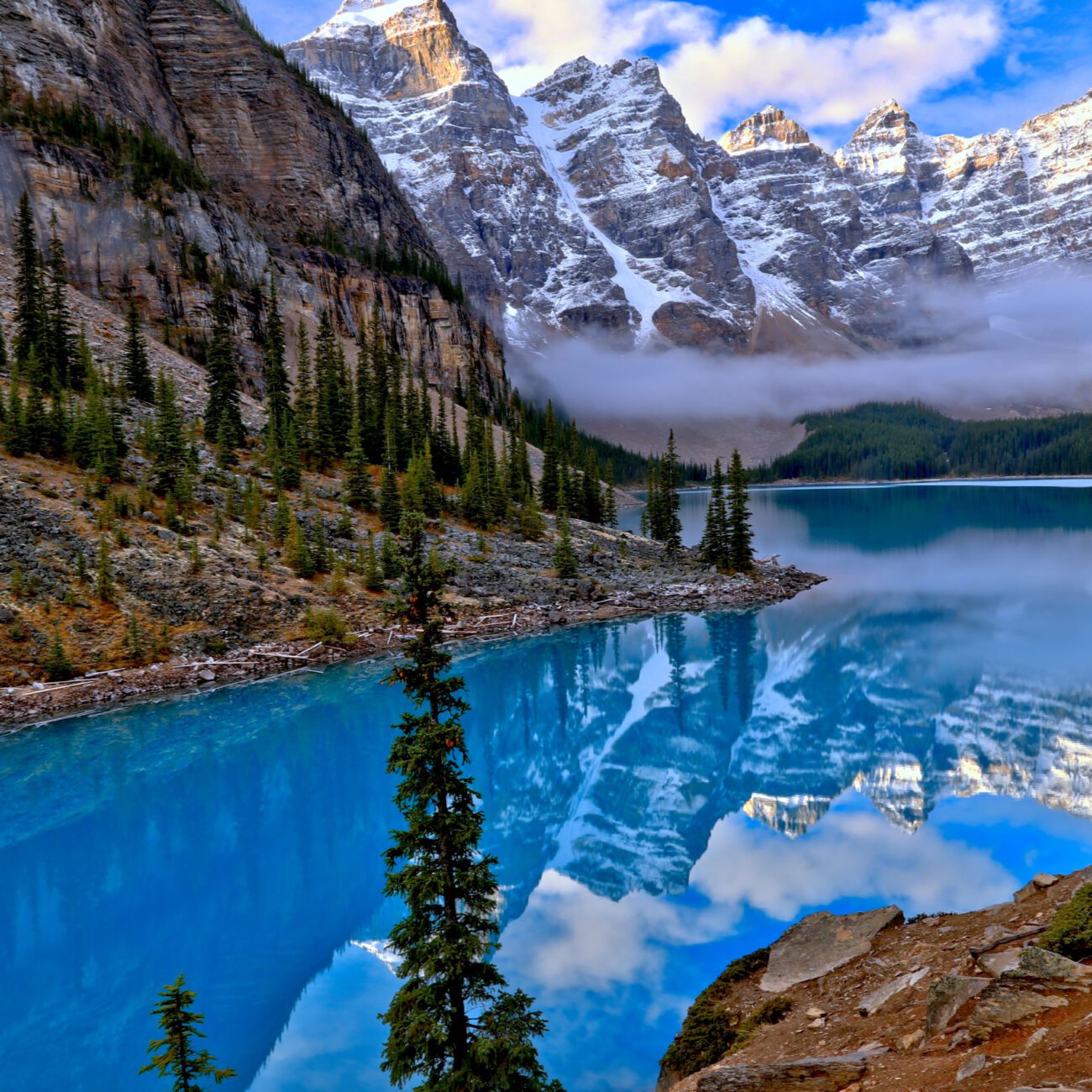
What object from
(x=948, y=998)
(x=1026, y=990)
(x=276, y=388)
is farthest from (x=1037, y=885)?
(x=276, y=388)

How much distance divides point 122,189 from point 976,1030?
328ft

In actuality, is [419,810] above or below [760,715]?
above

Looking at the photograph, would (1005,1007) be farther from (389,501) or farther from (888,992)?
(389,501)

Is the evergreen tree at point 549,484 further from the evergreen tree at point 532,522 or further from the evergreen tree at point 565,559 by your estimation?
the evergreen tree at point 565,559

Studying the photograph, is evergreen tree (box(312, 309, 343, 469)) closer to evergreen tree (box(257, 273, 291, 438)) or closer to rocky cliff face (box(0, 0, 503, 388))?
evergreen tree (box(257, 273, 291, 438))

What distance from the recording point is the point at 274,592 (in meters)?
42.1

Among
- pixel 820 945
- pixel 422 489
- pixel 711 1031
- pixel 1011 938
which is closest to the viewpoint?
pixel 1011 938

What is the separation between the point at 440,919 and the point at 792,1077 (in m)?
4.86

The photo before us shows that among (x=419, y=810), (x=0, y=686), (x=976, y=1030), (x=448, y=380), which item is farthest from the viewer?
(x=448, y=380)

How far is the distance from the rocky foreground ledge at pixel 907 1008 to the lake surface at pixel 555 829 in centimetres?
220

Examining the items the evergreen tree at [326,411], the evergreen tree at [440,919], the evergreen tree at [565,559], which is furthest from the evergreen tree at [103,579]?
the evergreen tree at [440,919]

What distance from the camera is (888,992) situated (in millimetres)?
10836

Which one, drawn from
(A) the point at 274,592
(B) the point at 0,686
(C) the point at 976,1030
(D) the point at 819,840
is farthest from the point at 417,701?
(A) the point at 274,592

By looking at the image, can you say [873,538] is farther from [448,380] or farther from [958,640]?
[448,380]
